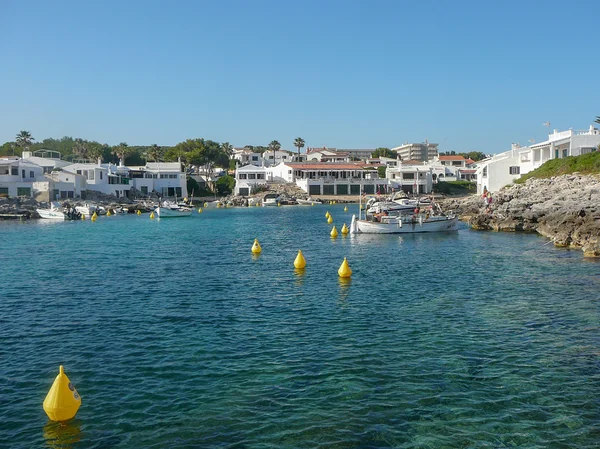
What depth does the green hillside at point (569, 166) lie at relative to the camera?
65.3 meters

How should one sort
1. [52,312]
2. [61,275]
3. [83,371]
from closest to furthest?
[83,371], [52,312], [61,275]

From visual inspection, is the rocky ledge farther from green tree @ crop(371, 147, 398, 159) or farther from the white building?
green tree @ crop(371, 147, 398, 159)

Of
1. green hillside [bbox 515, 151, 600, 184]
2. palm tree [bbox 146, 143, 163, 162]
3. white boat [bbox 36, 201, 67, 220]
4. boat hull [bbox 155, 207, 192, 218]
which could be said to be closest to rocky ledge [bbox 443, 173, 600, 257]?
green hillside [bbox 515, 151, 600, 184]

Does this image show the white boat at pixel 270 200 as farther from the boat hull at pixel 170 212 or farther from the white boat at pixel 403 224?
the white boat at pixel 403 224

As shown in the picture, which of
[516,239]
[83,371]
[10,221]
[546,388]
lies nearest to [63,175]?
[10,221]

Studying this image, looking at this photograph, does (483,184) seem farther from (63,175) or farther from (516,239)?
(63,175)

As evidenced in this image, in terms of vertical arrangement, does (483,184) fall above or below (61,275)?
above

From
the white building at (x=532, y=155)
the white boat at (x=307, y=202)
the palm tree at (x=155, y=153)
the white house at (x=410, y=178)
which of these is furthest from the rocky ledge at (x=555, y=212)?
the palm tree at (x=155, y=153)

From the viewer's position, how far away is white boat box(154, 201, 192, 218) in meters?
81.1

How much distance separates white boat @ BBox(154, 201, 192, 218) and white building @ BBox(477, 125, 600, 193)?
161ft

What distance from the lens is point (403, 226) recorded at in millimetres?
50312

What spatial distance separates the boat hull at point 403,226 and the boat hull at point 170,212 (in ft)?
129

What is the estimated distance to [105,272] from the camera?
101 feet

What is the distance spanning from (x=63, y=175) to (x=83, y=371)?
89463 millimetres
